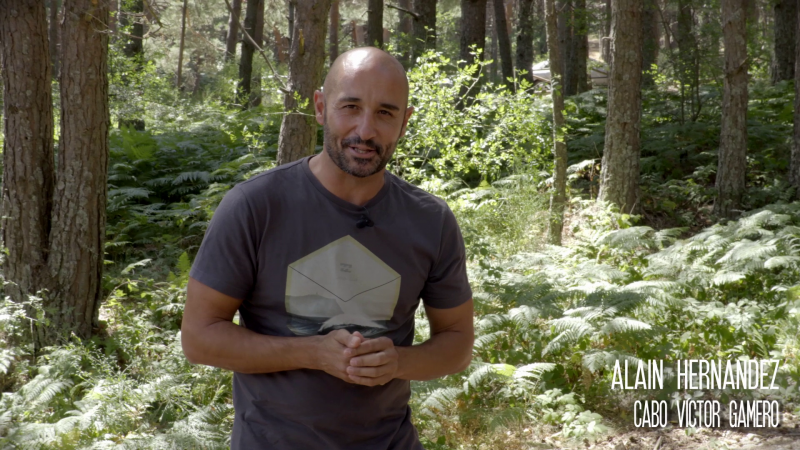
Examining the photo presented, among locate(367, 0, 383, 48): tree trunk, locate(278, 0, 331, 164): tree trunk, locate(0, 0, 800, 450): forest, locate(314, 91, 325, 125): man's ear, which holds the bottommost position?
locate(0, 0, 800, 450): forest

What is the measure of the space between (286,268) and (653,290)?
4369mm

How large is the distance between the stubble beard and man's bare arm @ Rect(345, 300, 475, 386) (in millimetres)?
522

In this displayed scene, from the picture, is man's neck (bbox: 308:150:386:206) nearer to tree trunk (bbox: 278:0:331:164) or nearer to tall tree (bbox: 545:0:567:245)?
tree trunk (bbox: 278:0:331:164)

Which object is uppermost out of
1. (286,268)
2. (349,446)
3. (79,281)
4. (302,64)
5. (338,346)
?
(302,64)

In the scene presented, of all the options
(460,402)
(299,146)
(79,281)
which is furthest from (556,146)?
(79,281)

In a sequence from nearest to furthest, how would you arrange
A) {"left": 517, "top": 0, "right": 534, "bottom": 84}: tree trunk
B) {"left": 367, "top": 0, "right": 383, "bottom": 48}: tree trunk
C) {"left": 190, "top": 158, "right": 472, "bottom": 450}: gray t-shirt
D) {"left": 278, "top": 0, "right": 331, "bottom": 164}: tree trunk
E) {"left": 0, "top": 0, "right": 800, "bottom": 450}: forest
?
1. {"left": 190, "top": 158, "right": 472, "bottom": 450}: gray t-shirt
2. {"left": 0, "top": 0, "right": 800, "bottom": 450}: forest
3. {"left": 278, "top": 0, "right": 331, "bottom": 164}: tree trunk
4. {"left": 367, "top": 0, "right": 383, "bottom": 48}: tree trunk
5. {"left": 517, "top": 0, "right": 534, "bottom": 84}: tree trunk

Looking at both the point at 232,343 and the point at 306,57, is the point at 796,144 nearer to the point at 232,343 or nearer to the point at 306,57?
the point at 306,57

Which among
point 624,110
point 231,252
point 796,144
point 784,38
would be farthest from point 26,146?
point 784,38

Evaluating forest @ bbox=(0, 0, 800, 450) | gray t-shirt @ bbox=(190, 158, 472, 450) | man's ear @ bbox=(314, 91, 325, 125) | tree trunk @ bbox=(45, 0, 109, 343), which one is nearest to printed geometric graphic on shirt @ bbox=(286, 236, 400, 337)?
gray t-shirt @ bbox=(190, 158, 472, 450)

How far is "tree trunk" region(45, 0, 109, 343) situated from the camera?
5992 millimetres

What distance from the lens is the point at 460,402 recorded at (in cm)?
487

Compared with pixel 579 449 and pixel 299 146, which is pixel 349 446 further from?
pixel 299 146

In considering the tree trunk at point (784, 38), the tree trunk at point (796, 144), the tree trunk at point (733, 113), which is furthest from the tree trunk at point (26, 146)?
the tree trunk at point (784, 38)

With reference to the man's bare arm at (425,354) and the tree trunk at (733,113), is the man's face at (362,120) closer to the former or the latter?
the man's bare arm at (425,354)
